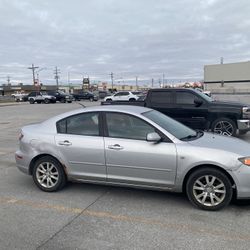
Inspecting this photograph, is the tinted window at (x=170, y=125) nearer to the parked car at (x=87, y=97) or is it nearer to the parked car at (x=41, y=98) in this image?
the parked car at (x=41, y=98)

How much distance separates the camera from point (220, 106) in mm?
9875

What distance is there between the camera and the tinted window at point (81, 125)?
509 cm

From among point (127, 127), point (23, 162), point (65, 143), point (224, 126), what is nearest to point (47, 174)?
point (23, 162)

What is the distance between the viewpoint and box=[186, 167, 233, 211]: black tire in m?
4.28

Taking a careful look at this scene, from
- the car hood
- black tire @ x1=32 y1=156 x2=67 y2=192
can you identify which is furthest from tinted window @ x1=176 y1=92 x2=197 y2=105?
black tire @ x1=32 y1=156 x2=67 y2=192

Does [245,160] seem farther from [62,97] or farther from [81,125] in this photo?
[62,97]

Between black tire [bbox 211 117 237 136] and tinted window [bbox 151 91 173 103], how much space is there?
5.64ft

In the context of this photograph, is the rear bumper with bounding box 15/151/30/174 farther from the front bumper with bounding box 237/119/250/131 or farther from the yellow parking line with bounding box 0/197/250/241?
the front bumper with bounding box 237/119/250/131

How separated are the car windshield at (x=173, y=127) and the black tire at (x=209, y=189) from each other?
0.65m

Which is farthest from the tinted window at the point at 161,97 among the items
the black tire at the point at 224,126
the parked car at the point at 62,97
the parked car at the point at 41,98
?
the parked car at the point at 41,98

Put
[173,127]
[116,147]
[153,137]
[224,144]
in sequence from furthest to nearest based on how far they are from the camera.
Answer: [173,127], [116,147], [224,144], [153,137]

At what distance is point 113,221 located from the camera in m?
4.12

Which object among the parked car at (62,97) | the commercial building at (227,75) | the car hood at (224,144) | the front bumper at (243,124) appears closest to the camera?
A: the car hood at (224,144)

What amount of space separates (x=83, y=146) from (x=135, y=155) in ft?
2.96
